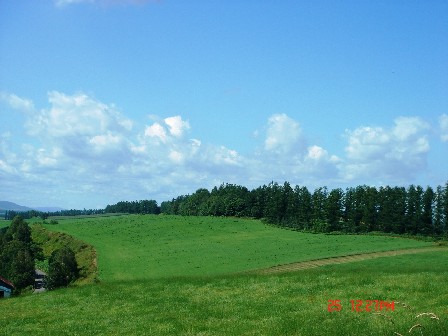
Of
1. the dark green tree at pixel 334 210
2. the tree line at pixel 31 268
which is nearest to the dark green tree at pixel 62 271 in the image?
the tree line at pixel 31 268

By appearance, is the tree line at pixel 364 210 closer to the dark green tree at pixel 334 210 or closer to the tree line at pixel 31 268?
the dark green tree at pixel 334 210

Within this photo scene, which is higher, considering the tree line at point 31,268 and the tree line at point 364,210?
the tree line at point 364,210

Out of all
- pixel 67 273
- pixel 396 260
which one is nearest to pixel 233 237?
pixel 67 273

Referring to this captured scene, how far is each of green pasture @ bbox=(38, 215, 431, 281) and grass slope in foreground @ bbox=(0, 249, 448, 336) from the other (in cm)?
2475

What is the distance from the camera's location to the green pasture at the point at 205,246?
3056 inches

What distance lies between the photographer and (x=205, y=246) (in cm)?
10475

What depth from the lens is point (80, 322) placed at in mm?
25406

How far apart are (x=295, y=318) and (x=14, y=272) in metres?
85.2

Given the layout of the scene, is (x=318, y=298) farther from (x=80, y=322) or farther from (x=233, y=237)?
(x=233, y=237)

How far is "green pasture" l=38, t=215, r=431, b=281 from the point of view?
255 feet
